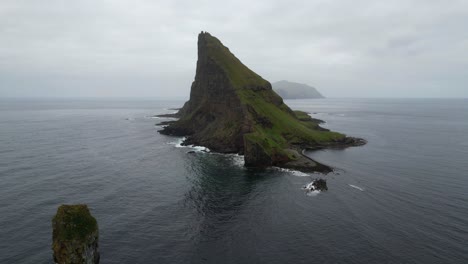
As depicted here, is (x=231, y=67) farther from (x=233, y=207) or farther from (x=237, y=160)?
(x=233, y=207)

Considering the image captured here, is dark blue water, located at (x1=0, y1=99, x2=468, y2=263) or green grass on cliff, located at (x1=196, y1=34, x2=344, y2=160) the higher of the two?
green grass on cliff, located at (x1=196, y1=34, x2=344, y2=160)

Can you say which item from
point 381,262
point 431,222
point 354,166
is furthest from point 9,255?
point 354,166

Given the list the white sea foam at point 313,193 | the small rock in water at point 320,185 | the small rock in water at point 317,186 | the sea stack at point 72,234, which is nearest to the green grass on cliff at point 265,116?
the small rock in water at point 317,186

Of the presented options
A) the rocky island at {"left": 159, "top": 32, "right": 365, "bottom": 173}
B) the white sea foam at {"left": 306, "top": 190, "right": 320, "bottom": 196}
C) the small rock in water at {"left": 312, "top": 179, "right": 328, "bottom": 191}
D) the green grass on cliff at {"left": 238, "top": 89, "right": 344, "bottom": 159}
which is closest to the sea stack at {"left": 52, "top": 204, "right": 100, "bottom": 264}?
the white sea foam at {"left": 306, "top": 190, "right": 320, "bottom": 196}

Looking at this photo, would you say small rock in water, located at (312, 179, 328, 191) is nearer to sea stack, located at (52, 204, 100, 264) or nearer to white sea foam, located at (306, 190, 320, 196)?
white sea foam, located at (306, 190, 320, 196)

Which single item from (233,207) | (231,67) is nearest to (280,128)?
(231,67)

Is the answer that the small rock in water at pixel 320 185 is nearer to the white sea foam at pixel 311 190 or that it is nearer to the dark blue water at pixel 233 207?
the white sea foam at pixel 311 190

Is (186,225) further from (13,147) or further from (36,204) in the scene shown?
(13,147)
